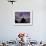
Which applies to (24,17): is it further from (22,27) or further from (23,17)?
(22,27)

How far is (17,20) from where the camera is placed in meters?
5.13

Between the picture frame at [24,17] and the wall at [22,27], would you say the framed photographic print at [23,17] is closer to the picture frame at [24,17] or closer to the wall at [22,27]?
the picture frame at [24,17]

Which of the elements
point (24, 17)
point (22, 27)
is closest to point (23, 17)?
point (24, 17)

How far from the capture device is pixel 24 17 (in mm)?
5125

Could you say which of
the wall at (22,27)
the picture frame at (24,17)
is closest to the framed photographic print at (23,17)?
the picture frame at (24,17)

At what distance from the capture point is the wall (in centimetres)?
509

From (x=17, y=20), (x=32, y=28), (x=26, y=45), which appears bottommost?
(x=26, y=45)

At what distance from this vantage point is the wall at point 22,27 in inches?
201

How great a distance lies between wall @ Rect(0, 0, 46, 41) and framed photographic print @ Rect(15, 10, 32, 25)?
154 mm

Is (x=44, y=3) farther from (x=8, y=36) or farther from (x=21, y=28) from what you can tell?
(x=8, y=36)

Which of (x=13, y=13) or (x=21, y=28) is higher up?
(x=13, y=13)

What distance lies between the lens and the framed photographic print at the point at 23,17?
510 centimetres

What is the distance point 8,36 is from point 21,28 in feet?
1.94

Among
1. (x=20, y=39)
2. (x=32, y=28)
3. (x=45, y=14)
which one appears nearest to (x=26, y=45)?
(x=20, y=39)
